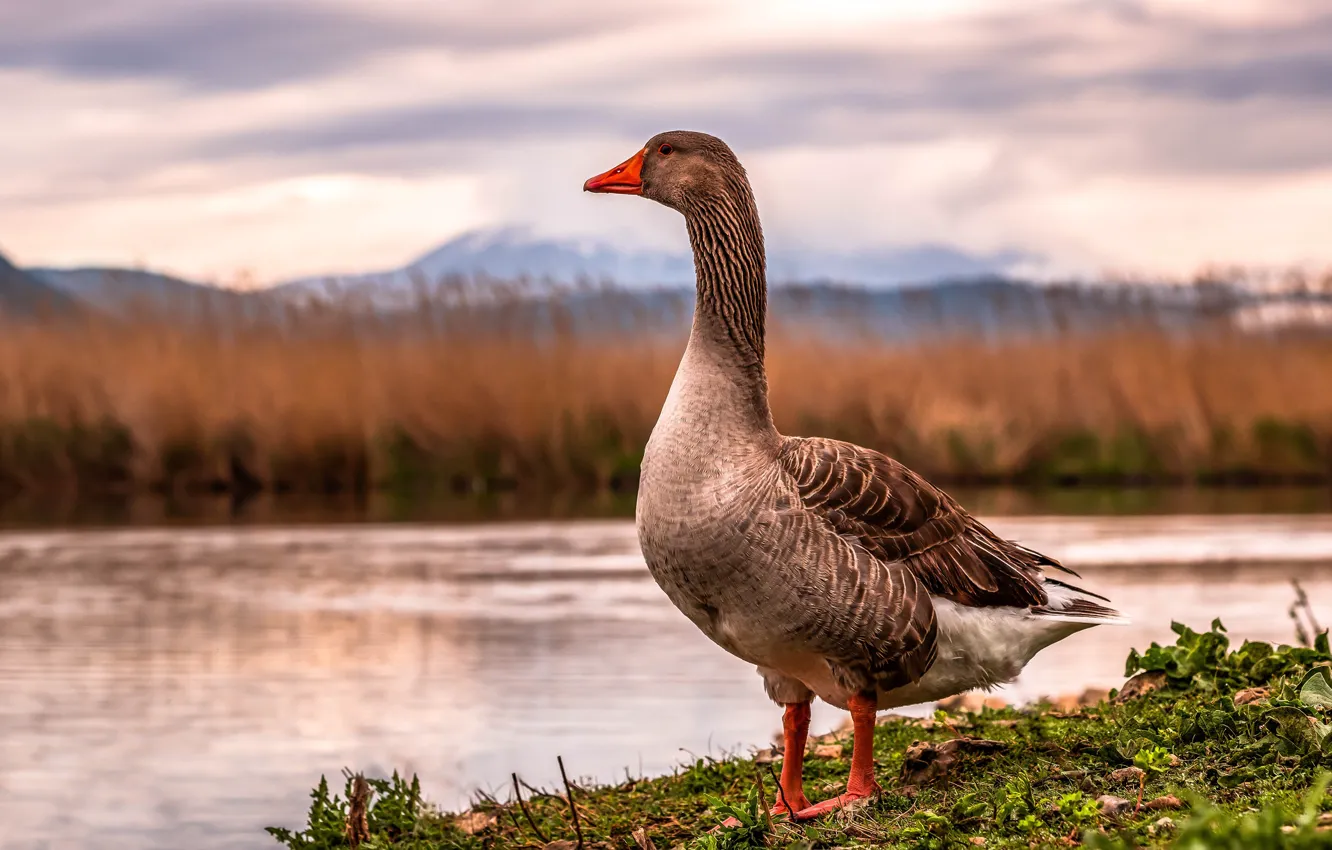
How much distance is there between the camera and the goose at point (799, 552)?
5.66m

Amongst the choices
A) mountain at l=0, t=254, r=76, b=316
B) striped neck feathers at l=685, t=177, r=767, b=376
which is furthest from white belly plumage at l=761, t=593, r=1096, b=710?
mountain at l=0, t=254, r=76, b=316

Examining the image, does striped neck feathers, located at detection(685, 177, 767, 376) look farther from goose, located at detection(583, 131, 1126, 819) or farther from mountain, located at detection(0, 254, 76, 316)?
mountain, located at detection(0, 254, 76, 316)

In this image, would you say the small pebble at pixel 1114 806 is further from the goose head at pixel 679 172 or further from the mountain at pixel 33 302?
the mountain at pixel 33 302

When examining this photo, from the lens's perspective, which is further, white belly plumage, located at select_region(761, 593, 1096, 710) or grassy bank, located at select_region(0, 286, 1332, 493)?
grassy bank, located at select_region(0, 286, 1332, 493)

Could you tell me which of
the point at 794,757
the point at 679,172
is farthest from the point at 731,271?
the point at 794,757

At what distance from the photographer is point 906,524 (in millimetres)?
6000

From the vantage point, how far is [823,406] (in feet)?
74.7

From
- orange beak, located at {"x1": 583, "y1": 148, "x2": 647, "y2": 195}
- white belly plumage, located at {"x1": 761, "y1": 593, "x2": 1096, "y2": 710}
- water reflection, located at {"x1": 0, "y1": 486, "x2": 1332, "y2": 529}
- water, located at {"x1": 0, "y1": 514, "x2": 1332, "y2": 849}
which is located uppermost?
orange beak, located at {"x1": 583, "y1": 148, "x2": 647, "y2": 195}

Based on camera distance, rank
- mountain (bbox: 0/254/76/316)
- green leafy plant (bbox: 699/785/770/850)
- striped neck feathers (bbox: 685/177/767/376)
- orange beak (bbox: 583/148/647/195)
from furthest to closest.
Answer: mountain (bbox: 0/254/76/316) → orange beak (bbox: 583/148/647/195) → striped neck feathers (bbox: 685/177/767/376) → green leafy plant (bbox: 699/785/770/850)

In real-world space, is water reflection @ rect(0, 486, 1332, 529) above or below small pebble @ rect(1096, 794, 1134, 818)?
below

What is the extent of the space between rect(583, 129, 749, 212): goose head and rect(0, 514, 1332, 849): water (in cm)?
309

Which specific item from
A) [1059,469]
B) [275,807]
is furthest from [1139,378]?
[275,807]

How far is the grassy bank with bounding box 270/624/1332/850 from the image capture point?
4.75m

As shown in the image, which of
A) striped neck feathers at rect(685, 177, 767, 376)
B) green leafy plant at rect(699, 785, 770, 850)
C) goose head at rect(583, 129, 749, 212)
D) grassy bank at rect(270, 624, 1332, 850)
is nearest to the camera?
grassy bank at rect(270, 624, 1332, 850)
